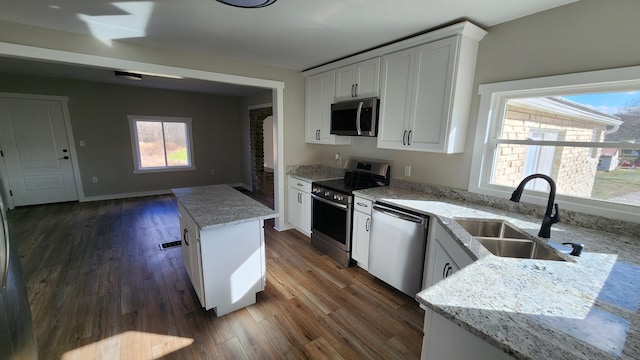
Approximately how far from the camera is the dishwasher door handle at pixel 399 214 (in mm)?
2104

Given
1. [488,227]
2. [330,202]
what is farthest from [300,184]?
[488,227]

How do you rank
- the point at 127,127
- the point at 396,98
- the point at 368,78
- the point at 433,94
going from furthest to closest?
the point at 127,127 → the point at 368,78 → the point at 396,98 → the point at 433,94

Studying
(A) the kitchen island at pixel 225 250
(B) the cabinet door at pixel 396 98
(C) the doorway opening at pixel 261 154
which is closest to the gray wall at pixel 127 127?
(C) the doorway opening at pixel 261 154

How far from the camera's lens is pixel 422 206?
2176 millimetres

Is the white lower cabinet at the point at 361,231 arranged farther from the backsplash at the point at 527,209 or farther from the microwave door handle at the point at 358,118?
the microwave door handle at the point at 358,118

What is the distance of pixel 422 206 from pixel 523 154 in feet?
3.16

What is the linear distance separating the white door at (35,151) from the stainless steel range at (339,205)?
17.0 ft

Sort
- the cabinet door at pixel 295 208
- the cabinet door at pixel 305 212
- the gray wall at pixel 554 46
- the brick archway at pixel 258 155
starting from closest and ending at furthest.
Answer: the gray wall at pixel 554 46
the cabinet door at pixel 305 212
the cabinet door at pixel 295 208
the brick archway at pixel 258 155

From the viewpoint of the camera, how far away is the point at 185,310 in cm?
217

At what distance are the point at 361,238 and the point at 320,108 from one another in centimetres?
185

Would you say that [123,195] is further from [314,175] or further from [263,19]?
[263,19]

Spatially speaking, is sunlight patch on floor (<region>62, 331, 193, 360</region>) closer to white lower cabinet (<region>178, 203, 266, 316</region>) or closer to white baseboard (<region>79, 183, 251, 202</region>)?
white lower cabinet (<region>178, 203, 266, 316</region>)

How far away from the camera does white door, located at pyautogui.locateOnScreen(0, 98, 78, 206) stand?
4.47 m

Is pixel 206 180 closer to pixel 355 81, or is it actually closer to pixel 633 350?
pixel 355 81
